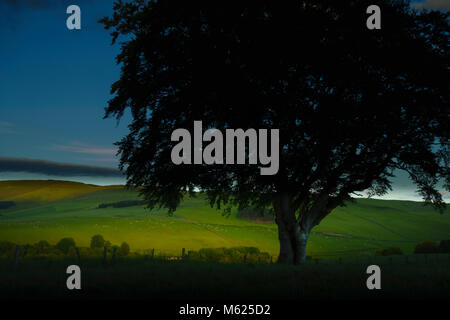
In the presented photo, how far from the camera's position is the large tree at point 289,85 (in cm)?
1661

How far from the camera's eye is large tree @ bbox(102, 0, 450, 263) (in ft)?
54.5

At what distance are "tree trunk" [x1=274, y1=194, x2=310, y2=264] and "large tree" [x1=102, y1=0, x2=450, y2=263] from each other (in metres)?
2.30

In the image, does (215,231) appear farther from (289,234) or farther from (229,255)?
(289,234)

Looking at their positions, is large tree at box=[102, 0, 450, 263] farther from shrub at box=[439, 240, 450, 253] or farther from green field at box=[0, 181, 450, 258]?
shrub at box=[439, 240, 450, 253]

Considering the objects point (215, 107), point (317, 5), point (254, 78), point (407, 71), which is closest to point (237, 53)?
point (254, 78)

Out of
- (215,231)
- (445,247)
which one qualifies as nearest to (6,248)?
(215,231)

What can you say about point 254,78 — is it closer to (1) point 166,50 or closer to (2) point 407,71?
(1) point 166,50

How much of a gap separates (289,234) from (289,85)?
10.1 meters

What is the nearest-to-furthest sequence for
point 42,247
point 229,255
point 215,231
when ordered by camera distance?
point 229,255
point 42,247
point 215,231

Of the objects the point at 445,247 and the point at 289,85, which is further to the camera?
the point at 445,247

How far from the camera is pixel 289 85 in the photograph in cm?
1759

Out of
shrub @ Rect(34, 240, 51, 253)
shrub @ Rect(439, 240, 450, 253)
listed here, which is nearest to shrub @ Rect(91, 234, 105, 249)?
shrub @ Rect(34, 240, 51, 253)

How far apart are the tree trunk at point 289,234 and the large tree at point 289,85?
7.54 feet

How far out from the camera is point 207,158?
18.6 m
